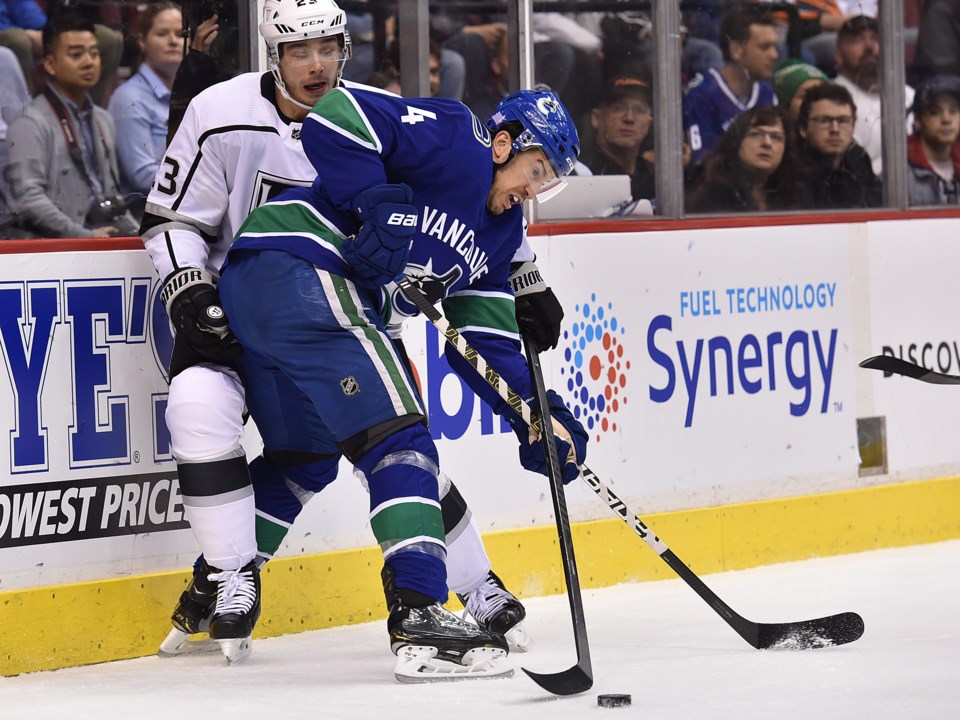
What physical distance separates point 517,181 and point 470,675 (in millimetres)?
980

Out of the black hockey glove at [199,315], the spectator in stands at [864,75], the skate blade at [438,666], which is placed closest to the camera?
the skate blade at [438,666]

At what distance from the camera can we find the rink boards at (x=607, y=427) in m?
3.71

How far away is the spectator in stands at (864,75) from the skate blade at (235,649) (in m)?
2.86

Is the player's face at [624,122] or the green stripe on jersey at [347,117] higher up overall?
the player's face at [624,122]

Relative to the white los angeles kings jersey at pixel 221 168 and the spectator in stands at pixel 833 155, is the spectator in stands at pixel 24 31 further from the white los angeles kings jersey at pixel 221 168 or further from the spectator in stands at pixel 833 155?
the spectator in stands at pixel 833 155

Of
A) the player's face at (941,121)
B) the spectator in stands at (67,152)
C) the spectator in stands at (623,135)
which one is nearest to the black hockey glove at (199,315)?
the spectator in stands at (67,152)

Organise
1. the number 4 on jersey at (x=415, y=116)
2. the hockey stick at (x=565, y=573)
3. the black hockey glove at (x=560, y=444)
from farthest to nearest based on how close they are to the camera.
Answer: the black hockey glove at (x=560, y=444), the number 4 on jersey at (x=415, y=116), the hockey stick at (x=565, y=573)

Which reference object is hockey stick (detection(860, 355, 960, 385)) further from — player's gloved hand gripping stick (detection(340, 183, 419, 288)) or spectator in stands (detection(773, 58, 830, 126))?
spectator in stands (detection(773, 58, 830, 126))

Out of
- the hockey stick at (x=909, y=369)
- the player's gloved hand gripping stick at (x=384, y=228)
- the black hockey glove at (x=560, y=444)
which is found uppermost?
the player's gloved hand gripping stick at (x=384, y=228)

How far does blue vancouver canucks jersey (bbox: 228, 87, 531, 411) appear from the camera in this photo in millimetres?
3355

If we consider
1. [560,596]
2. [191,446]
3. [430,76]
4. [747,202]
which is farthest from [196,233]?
[747,202]

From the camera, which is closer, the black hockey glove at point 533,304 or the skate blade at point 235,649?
the skate blade at point 235,649

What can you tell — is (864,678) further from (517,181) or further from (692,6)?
(692,6)

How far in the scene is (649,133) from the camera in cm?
509
